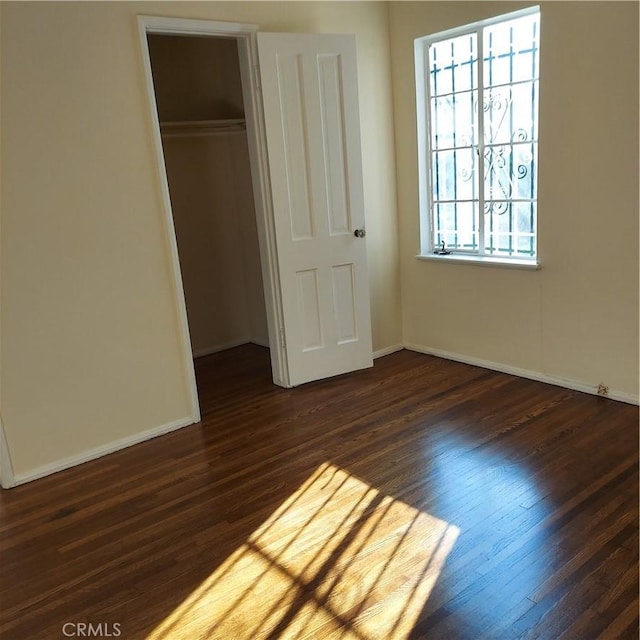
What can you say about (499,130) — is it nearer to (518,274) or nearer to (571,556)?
(518,274)

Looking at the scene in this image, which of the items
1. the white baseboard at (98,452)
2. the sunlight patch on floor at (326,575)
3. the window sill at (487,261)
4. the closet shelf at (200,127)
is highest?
the closet shelf at (200,127)

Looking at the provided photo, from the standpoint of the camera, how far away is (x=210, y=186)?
512 cm

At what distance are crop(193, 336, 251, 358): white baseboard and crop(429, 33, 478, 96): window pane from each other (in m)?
2.56

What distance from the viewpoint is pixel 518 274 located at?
12.9 ft

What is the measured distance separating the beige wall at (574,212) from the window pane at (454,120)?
170 millimetres

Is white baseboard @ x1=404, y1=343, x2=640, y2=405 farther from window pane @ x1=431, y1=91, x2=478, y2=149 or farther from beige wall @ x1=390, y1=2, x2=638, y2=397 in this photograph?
window pane @ x1=431, y1=91, x2=478, y2=149

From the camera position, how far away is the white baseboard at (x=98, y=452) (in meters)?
3.20

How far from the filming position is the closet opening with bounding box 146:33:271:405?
4.86 meters

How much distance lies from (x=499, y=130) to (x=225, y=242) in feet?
7.96

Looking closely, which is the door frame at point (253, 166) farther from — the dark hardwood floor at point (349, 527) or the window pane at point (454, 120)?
the window pane at point (454, 120)

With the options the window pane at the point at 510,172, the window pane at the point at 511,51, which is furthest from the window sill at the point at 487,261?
the window pane at the point at 511,51

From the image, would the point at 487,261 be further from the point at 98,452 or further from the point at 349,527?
the point at 98,452

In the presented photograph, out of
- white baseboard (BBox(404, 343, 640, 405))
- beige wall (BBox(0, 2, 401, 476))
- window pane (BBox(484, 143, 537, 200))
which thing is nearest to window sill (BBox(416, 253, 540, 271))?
window pane (BBox(484, 143, 537, 200))

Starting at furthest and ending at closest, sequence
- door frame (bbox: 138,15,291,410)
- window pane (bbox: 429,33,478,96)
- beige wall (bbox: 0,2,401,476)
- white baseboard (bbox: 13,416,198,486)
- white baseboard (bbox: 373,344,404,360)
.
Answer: white baseboard (bbox: 373,344,404,360) → window pane (bbox: 429,33,478,96) → door frame (bbox: 138,15,291,410) → white baseboard (bbox: 13,416,198,486) → beige wall (bbox: 0,2,401,476)
